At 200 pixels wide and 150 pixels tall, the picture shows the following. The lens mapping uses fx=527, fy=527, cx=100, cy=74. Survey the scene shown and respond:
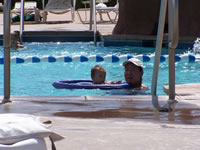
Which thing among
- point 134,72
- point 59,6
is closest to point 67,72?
point 134,72

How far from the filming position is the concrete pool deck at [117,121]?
339 centimetres

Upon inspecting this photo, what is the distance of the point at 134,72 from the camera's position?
286 inches

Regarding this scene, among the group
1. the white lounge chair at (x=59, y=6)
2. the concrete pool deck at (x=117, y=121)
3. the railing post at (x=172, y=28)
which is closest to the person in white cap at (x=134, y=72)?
the concrete pool deck at (x=117, y=121)

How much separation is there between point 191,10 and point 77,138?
33.6 feet

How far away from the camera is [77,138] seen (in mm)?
3516

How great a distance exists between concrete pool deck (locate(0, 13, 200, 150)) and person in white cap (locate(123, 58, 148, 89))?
6.84 feet

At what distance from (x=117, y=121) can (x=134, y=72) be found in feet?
10.5

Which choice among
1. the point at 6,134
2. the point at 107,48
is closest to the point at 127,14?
the point at 107,48

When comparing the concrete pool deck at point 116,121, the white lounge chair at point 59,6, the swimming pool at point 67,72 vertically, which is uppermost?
the white lounge chair at point 59,6

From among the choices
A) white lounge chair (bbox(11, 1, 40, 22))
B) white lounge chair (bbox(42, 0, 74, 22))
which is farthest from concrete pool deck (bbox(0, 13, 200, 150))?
white lounge chair (bbox(11, 1, 40, 22))

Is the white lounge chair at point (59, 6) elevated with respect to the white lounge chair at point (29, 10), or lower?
elevated

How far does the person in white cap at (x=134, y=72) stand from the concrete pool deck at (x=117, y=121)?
2.08 metres

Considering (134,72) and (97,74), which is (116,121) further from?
(97,74)

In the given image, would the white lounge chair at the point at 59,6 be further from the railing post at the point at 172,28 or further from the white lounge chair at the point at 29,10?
the railing post at the point at 172,28
